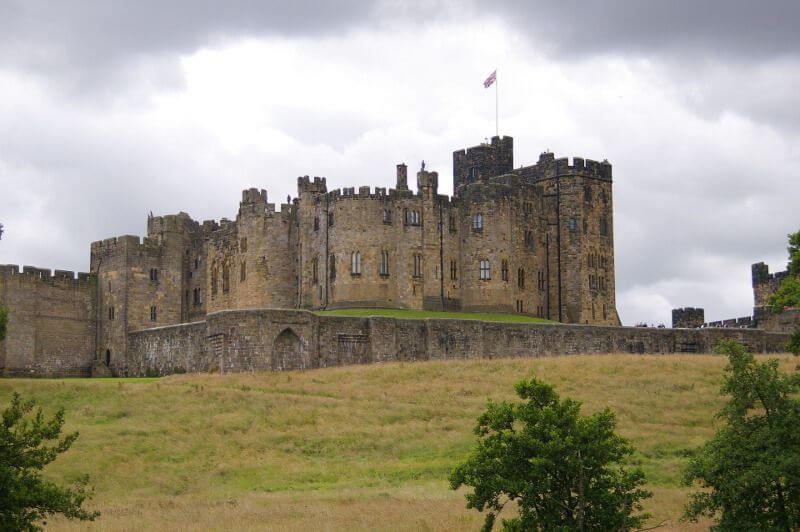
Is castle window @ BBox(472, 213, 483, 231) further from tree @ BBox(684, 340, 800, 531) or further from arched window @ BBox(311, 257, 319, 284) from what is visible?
tree @ BBox(684, 340, 800, 531)

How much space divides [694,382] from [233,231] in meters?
43.4

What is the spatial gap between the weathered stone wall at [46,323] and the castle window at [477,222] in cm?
2907

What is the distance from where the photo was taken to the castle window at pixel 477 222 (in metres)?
92.0

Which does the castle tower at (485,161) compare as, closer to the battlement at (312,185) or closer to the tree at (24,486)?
the battlement at (312,185)

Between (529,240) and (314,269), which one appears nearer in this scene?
(314,269)

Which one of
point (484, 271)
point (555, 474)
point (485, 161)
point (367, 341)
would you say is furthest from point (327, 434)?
point (485, 161)

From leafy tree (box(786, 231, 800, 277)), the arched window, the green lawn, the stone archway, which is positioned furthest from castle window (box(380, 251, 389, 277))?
leafy tree (box(786, 231, 800, 277))

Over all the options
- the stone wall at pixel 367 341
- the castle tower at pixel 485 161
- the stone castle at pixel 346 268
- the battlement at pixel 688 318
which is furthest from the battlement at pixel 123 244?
the battlement at pixel 688 318

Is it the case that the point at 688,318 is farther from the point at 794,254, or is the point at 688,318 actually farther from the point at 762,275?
the point at 794,254

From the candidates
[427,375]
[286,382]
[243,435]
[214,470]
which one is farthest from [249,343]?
[214,470]

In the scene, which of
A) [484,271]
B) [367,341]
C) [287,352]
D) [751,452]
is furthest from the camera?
[484,271]

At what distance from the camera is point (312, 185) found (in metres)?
92.4

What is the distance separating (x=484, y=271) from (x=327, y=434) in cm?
3747

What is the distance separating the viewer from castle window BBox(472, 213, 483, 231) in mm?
92000
